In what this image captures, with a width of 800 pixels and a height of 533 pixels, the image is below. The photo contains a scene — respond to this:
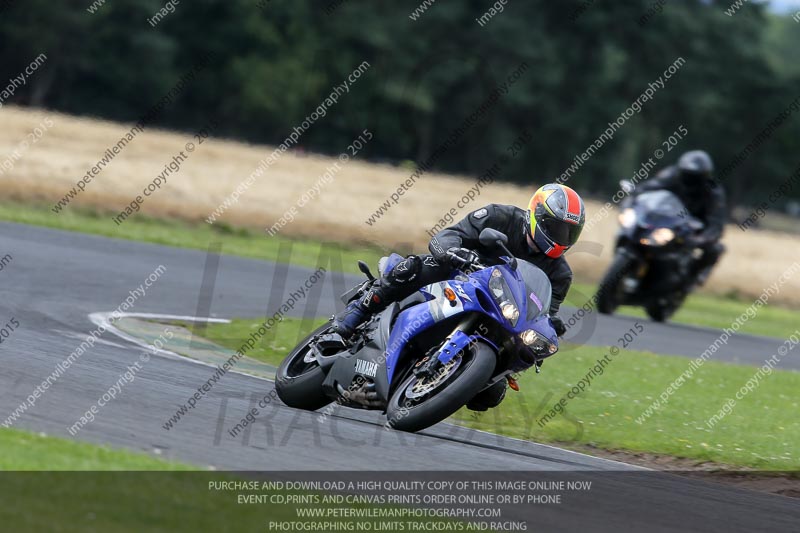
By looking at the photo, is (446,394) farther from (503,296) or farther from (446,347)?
(503,296)

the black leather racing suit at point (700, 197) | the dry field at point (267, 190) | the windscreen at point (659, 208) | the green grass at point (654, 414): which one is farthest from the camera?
the dry field at point (267, 190)

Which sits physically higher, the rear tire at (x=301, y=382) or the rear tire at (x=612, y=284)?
the rear tire at (x=301, y=382)

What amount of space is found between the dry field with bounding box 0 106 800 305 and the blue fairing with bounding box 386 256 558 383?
16.2m

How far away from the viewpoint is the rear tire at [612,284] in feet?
63.2

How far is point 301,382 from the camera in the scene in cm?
891

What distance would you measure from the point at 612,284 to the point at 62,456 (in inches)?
553

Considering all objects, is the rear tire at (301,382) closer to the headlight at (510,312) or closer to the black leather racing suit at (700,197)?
the headlight at (510,312)

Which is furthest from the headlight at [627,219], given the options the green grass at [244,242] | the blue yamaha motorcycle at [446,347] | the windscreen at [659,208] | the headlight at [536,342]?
the headlight at [536,342]

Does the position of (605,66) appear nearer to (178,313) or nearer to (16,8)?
(16,8)

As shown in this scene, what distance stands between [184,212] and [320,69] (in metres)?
41.5

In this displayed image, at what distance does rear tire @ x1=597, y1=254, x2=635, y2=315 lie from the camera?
19.2 meters

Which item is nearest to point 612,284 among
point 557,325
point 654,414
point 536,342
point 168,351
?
point 654,414
